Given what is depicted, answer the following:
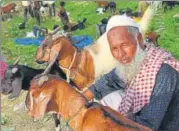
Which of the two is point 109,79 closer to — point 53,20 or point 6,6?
point 53,20

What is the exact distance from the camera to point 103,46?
7.74 metres

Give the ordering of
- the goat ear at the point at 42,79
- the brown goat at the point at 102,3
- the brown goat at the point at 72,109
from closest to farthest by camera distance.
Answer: the brown goat at the point at 72,109, the goat ear at the point at 42,79, the brown goat at the point at 102,3

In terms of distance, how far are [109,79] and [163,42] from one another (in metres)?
6.06

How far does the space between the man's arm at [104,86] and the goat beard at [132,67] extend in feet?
0.70

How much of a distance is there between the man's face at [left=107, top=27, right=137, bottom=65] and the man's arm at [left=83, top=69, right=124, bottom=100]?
0.54 meters

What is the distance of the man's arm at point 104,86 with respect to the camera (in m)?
5.38

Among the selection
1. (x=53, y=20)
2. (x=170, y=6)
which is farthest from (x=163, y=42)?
(x=53, y=20)

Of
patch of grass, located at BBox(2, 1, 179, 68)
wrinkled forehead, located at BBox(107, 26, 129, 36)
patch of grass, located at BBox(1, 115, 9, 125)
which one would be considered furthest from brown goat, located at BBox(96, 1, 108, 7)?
wrinkled forehead, located at BBox(107, 26, 129, 36)

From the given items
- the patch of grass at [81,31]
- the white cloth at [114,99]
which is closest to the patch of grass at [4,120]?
the patch of grass at [81,31]

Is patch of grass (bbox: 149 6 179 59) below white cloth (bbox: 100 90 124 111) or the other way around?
below

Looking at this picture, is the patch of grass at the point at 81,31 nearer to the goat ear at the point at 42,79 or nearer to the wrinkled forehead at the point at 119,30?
the wrinkled forehead at the point at 119,30

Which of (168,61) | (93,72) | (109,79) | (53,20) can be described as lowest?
(53,20)

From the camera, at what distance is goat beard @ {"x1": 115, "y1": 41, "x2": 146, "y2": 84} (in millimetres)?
4867

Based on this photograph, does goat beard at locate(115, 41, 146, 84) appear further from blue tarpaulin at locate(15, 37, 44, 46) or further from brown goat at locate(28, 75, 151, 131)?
blue tarpaulin at locate(15, 37, 44, 46)
